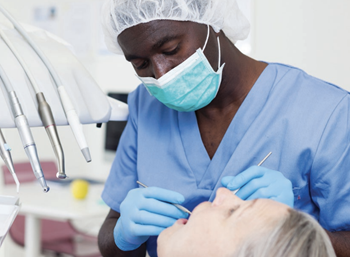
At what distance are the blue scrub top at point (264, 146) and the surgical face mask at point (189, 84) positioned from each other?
4.4 inches

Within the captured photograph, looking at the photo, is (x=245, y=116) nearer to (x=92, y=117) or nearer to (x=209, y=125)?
(x=209, y=125)

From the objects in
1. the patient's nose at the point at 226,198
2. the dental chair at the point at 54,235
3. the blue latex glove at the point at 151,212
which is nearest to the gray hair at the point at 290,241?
the patient's nose at the point at 226,198

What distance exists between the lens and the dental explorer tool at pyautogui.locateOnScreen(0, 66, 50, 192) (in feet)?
2.42

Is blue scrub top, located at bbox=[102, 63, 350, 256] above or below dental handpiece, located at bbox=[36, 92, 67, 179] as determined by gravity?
below

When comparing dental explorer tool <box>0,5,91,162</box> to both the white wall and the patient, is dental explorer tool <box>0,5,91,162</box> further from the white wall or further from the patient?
the white wall

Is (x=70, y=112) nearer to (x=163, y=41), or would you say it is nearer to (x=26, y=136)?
(x=26, y=136)

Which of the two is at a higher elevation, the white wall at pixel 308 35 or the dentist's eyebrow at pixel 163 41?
the dentist's eyebrow at pixel 163 41

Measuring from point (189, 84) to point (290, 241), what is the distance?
0.50 metres

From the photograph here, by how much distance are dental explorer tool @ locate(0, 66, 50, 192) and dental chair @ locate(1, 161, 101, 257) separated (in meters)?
1.93

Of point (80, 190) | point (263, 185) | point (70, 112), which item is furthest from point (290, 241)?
point (80, 190)

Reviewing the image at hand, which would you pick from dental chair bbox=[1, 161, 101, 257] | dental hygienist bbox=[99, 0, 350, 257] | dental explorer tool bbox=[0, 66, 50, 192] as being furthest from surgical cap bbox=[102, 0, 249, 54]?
dental chair bbox=[1, 161, 101, 257]

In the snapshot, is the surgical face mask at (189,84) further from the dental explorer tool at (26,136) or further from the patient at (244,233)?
the dental explorer tool at (26,136)

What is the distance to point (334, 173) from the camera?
1012 mm

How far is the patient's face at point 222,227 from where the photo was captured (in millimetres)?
829
